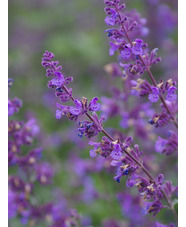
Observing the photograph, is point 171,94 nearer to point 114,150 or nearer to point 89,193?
point 114,150

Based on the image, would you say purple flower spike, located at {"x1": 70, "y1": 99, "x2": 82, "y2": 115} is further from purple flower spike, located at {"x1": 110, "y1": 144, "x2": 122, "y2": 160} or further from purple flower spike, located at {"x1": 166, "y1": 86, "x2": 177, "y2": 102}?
purple flower spike, located at {"x1": 166, "y1": 86, "x2": 177, "y2": 102}

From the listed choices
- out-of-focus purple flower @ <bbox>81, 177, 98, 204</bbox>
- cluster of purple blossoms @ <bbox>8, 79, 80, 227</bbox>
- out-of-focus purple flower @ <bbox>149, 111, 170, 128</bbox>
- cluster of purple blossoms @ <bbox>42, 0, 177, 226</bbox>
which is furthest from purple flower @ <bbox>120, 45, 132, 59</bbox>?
out-of-focus purple flower @ <bbox>81, 177, 98, 204</bbox>

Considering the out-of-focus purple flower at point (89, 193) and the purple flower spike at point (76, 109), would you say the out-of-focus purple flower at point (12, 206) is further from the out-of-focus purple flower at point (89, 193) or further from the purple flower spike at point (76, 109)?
the purple flower spike at point (76, 109)

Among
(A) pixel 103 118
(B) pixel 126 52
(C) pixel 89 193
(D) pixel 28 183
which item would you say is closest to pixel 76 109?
(A) pixel 103 118

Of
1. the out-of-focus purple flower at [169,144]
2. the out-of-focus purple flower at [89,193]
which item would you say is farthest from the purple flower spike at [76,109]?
the out-of-focus purple flower at [89,193]

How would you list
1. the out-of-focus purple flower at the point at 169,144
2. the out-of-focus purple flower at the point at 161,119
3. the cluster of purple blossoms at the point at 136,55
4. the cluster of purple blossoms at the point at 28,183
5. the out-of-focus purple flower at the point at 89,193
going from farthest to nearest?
the out-of-focus purple flower at the point at 89,193, the cluster of purple blossoms at the point at 28,183, the out-of-focus purple flower at the point at 169,144, the out-of-focus purple flower at the point at 161,119, the cluster of purple blossoms at the point at 136,55
